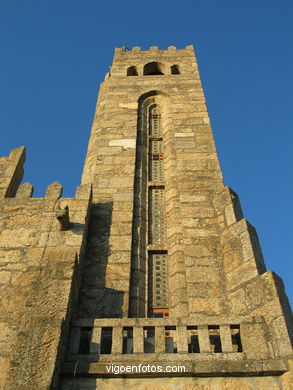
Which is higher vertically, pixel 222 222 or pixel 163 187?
pixel 163 187

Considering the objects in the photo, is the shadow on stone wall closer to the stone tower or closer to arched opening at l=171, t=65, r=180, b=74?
the stone tower

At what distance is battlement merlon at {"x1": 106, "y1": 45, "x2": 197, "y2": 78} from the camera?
48.7 ft

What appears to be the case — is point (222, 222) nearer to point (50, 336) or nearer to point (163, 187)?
point (163, 187)

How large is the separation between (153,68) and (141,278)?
36.1ft

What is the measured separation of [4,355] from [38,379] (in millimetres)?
872

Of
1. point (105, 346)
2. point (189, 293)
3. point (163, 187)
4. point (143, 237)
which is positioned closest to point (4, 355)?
point (105, 346)

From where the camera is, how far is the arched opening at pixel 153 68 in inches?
621

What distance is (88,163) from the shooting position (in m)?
11.6

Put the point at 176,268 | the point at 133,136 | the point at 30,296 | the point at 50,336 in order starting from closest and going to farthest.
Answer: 1. the point at 50,336
2. the point at 30,296
3. the point at 176,268
4. the point at 133,136

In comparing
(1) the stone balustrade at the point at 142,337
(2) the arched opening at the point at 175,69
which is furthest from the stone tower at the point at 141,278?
(2) the arched opening at the point at 175,69

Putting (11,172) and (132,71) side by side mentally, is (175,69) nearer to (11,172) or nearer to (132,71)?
(132,71)

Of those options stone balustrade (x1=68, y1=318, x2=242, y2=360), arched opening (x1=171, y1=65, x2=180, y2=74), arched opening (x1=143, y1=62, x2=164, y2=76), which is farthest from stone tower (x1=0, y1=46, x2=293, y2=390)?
arched opening (x1=143, y1=62, x2=164, y2=76)

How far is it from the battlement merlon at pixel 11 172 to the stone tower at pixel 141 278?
37 mm

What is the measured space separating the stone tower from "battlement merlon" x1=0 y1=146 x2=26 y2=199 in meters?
0.04
